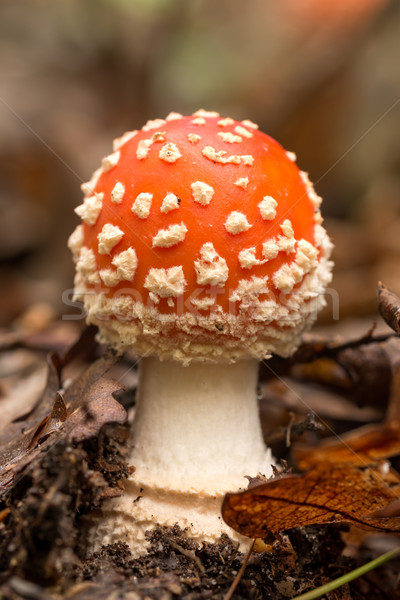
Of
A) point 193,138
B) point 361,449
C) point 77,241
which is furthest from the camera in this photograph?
point 361,449

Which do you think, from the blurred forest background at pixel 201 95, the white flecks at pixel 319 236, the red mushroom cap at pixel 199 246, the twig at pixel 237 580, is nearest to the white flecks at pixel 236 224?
the red mushroom cap at pixel 199 246

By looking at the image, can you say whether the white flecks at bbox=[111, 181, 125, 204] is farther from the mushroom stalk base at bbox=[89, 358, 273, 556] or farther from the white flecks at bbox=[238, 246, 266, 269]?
the mushroom stalk base at bbox=[89, 358, 273, 556]

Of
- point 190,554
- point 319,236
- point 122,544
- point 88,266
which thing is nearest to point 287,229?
point 319,236

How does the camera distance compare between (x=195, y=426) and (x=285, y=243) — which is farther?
(x=195, y=426)

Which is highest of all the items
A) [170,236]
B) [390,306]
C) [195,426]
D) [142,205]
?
[142,205]

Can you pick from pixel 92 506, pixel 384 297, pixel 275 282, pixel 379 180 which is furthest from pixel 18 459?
pixel 379 180

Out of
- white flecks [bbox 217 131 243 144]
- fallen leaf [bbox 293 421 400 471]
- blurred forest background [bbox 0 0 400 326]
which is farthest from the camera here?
blurred forest background [bbox 0 0 400 326]

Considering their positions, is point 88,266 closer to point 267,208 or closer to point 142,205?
point 142,205

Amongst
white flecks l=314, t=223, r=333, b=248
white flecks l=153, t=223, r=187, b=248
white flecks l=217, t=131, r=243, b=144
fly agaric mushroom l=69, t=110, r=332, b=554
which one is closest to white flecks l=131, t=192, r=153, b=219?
fly agaric mushroom l=69, t=110, r=332, b=554
